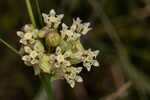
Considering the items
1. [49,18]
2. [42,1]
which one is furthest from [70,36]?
[42,1]

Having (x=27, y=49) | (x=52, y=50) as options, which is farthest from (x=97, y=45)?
(x=27, y=49)

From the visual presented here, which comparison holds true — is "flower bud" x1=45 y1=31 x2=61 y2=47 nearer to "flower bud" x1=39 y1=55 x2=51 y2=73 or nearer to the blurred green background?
"flower bud" x1=39 y1=55 x2=51 y2=73

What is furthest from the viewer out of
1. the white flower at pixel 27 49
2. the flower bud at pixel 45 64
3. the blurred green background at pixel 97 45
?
the blurred green background at pixel 97 45

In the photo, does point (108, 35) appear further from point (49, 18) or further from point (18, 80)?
point (49, 18)

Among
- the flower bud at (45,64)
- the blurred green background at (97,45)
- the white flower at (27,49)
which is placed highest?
the blurred green background at (97,45)

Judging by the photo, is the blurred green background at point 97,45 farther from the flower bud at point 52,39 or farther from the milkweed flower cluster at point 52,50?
the flower bud at point 52,39

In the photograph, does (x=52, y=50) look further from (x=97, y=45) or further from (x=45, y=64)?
(x=97, y=45)

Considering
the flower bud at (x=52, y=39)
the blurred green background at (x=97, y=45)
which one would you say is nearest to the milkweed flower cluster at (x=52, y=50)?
the flower bud at (x=52, y=39)

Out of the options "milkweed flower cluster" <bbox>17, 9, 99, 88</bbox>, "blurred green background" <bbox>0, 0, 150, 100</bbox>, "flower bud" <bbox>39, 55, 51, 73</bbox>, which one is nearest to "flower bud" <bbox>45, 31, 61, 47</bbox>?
"milkweed flower cluster" <bbox>17, 9, 99, 88</bbox>
